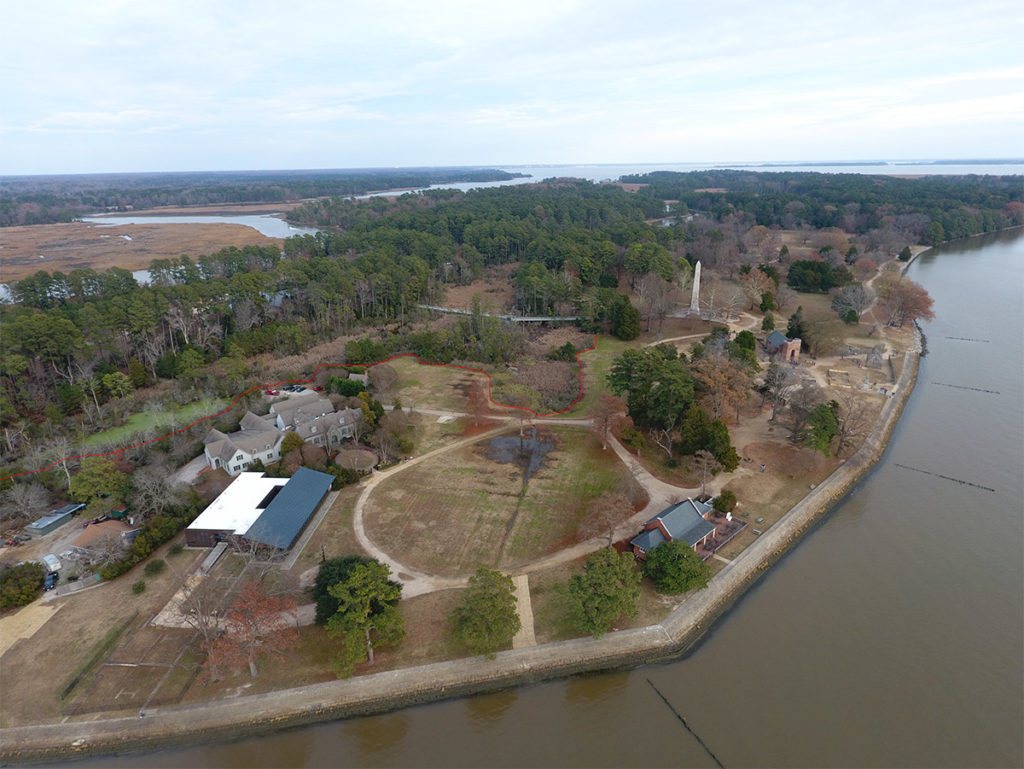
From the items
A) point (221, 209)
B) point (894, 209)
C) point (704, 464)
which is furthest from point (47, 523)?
point (221, 209)

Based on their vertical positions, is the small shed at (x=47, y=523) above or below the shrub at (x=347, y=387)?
below

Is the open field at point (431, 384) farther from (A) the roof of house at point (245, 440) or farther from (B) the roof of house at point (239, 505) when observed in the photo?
(B) the roof of house at point (239, 505)

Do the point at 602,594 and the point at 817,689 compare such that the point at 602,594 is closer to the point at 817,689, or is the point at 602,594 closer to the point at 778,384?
the point at 817,689

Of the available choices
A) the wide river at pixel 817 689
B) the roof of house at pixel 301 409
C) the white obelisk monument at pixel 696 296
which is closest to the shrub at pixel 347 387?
the roof of house at pixel 301 409

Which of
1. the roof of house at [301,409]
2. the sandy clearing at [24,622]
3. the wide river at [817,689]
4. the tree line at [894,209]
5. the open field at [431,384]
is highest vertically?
the tree line at [894,209]

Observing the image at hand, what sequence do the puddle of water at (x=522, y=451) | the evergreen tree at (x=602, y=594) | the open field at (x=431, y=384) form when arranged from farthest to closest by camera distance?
the open field at (x=431, y=384), the puddle of water at (x=522, y=451), the evergreen tree at (x=602, y=594)

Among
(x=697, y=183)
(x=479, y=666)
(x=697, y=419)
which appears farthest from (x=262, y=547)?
(x=697, y=183)

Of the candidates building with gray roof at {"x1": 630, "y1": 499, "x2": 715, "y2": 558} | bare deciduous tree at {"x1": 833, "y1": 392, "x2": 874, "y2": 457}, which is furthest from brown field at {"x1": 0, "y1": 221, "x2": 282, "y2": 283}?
bare deciduous tree at {"x1": 833, "y1": 392, "x2": 874, "y2": 457}

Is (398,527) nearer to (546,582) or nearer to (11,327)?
(546,582)
